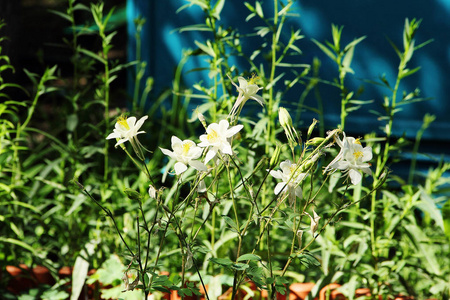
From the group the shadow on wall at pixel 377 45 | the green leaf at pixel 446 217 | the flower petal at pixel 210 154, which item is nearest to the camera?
the flower petal at pixel 210 154

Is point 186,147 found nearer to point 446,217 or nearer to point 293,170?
point 293,170

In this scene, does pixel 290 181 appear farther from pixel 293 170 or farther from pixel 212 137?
pixel 212 137

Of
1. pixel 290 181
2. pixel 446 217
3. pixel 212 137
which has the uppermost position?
pixel 212 137

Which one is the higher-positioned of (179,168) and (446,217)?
(179,168)

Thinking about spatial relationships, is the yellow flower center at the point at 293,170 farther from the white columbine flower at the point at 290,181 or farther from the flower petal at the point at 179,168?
the flower petal at the point at 179,168

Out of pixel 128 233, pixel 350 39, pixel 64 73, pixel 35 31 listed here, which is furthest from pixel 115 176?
pixel 35 31

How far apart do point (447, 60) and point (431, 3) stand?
29cm

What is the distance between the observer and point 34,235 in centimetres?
233

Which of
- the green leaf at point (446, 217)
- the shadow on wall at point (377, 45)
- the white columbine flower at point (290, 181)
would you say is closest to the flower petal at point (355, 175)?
the white columbine flower at point (290, 181)

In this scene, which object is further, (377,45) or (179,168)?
(377,45)

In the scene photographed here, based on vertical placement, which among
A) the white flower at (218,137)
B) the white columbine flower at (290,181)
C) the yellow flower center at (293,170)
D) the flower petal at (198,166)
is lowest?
the white columbine flower at (290,181)

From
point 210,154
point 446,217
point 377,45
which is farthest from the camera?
point 377,45

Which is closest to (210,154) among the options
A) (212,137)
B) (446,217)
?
(212,137)

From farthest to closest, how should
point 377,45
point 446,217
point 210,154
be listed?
point 377,45 → point 446,217 → point 210,154
